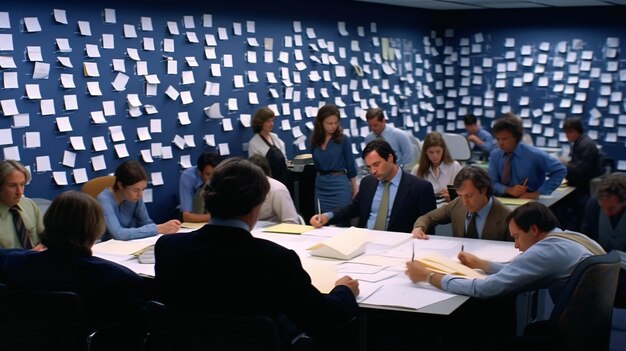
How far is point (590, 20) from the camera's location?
32.5 feet

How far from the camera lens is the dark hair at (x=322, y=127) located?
686cm

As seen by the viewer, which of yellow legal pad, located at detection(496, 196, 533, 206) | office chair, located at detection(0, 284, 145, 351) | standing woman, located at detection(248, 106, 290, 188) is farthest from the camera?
standing woman, located at detection(248, 106, 290, 188)

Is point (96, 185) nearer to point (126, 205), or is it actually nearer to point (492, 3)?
point (126, 205)

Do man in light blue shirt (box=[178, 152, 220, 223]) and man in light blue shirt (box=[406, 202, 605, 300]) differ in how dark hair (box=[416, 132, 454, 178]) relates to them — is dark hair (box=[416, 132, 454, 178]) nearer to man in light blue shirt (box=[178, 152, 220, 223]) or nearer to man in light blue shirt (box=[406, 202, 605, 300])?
man in light blue shirt (box=[178, 152, 220, 223])

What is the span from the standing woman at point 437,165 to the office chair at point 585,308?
3.05 m

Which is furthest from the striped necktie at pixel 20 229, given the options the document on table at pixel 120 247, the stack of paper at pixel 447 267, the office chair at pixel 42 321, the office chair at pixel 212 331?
the stack of paper at pixel 447 267

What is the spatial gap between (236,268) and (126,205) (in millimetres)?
2499

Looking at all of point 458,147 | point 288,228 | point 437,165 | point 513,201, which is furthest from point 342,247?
point 458,147

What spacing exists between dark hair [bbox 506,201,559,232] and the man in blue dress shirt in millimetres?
2574

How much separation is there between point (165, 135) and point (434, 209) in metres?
2.76

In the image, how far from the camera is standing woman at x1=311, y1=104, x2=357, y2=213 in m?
6.97

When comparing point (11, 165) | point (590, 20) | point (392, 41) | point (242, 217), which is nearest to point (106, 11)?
point (11, 165)

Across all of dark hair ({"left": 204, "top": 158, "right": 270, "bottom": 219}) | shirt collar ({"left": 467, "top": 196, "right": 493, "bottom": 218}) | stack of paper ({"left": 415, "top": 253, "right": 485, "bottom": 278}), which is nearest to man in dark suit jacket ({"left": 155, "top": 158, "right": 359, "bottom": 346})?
dark hair ({"left": 204, "top": 158, "right": 270, "bottom": 219})

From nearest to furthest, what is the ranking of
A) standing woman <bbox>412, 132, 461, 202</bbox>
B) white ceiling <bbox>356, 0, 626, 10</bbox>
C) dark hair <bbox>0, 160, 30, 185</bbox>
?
1. dark hair <bbox>0, 160, 30, 185</bbox>
2. standing woman <bbox>412, 132, 461, 202</bbox>
3. white ceiling <bbox>356, 0, 626, 10</bbox>
